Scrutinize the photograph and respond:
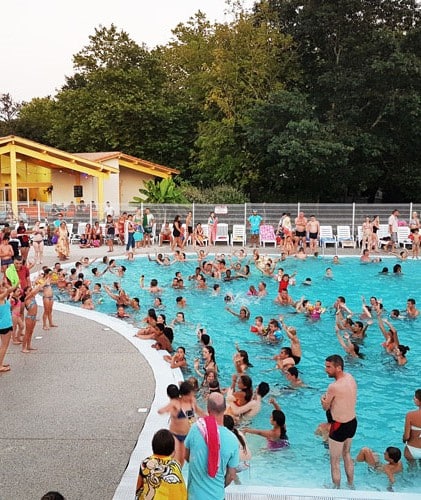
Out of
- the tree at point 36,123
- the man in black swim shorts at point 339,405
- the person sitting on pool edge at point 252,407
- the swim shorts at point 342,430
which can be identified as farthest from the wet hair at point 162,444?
the tree at point 36,123

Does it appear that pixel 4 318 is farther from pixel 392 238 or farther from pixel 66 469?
pixel 392 238

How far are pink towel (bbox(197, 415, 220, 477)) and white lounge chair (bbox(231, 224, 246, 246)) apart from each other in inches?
803

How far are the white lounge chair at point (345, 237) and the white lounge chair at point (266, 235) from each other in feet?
8.78

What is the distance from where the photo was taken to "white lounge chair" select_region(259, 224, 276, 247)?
970 inches

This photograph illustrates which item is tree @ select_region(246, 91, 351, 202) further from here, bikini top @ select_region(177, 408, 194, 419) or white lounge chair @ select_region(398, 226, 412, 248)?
bikini top @ select_region(177, 408, 194, 419)

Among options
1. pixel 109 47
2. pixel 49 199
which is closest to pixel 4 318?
pixel 49 199

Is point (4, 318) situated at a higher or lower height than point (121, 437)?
higher

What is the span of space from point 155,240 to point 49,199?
12.2m

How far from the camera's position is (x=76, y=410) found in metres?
7.20

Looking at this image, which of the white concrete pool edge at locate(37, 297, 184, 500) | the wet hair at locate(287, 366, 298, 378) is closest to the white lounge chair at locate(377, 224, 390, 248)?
the white concrete pool edge at locate(37, 297, 184, 500)

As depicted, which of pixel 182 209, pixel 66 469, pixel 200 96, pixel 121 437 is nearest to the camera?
pixel 66 469

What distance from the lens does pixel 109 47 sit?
1658 inches

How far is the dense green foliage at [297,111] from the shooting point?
2870 centimetres

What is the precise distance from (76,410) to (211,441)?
337 cm
